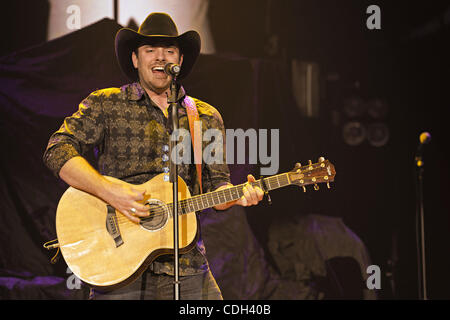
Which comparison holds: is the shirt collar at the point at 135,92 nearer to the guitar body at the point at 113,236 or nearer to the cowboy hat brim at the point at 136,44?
the cowboy hat brim at the point at 136,44

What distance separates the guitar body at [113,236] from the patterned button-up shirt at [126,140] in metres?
0.11

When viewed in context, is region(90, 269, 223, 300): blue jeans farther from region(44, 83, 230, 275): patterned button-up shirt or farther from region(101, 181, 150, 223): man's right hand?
region(101, 181, 150, 223): man's right hand

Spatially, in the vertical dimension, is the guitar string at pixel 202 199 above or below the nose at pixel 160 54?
below

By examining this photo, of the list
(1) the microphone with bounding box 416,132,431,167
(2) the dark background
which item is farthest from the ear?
(1) the microphone with bounding box 416,132,431,167

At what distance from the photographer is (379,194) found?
5551mm

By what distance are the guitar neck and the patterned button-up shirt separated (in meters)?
0.15

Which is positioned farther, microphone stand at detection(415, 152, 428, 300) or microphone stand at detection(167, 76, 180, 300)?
microphone stand at detection(415, 152, 428, 300)

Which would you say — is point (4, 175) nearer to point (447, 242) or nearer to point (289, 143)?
point (289, 143)

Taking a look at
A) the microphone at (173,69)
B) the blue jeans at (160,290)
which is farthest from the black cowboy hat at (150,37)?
the blue jeans at (160,290)

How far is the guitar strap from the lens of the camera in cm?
337

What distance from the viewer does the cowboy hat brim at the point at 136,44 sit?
3502 millimetres

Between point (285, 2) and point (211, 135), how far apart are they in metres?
2.51

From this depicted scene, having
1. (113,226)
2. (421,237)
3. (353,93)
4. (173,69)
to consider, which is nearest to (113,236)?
(113,226)

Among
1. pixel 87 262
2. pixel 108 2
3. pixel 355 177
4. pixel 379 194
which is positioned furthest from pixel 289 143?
pixel 87 262
